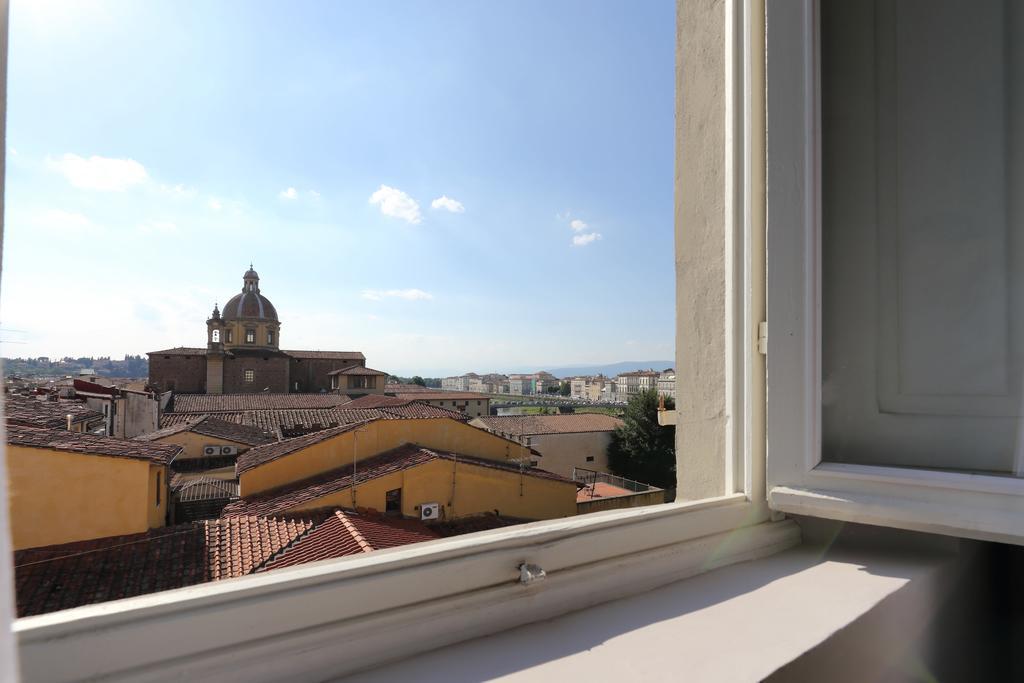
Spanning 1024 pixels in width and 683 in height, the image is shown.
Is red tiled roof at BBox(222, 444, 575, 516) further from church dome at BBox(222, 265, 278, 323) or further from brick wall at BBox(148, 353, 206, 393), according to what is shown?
church dome at BBox(222, 265, 278, 323)

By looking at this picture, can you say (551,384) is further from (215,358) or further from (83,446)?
(83,446)

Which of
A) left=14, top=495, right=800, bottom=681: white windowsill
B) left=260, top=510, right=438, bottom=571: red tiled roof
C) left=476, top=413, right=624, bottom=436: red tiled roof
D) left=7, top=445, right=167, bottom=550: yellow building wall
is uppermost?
left=14, top=495, right=800, bottom=681: white windowsill

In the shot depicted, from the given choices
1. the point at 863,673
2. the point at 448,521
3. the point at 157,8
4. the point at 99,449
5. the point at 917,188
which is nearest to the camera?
the point at 863,673

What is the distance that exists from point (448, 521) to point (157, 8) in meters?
4.47

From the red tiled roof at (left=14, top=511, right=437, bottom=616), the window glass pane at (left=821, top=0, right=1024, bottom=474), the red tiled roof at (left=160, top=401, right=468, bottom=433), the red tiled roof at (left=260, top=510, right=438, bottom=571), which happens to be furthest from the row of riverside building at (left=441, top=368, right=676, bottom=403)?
the window glass pane at (left=821, top=0, right=1024, bottom=474)

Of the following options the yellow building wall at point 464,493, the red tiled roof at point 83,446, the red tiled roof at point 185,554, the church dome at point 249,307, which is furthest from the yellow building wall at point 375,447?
the church dome at point 249,307

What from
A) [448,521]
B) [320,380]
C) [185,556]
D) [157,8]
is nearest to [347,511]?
[448,521]

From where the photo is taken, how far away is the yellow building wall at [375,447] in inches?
176

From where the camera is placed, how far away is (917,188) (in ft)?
2.63

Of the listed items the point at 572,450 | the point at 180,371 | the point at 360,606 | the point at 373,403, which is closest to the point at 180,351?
the point at 180,371

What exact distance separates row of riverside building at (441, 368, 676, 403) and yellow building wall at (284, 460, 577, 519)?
14338 millimetres

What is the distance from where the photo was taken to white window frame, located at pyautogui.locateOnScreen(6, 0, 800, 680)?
14.2 inches

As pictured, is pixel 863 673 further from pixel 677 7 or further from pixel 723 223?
pixel 677 7

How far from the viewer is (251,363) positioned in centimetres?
1798
